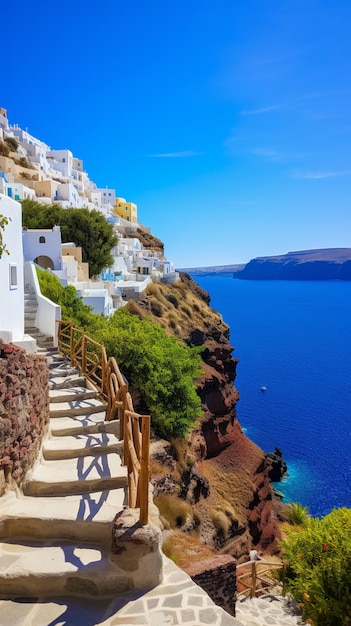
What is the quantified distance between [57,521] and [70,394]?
4.57 m

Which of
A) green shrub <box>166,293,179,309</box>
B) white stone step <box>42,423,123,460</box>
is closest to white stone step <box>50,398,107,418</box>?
white stone step <box>42,423,123,460</box>

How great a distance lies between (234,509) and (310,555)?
1439 cm

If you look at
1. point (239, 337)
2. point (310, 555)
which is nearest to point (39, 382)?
point (310, 555)

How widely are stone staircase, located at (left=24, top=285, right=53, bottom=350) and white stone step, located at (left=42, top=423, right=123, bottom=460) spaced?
6935 mm

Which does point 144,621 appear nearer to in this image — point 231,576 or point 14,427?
point 14,427

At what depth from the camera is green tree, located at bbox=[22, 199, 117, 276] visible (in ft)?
102

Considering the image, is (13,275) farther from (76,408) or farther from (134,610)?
(134,610)

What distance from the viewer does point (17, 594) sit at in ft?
14.5

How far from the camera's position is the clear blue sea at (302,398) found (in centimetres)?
3756

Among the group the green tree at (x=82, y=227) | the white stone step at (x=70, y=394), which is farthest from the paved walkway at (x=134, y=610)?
the green tree at (x=82, y=227)

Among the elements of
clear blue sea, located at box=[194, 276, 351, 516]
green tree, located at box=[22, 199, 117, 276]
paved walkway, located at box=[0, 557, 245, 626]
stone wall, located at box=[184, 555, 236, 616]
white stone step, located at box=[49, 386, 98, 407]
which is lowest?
clear blue sea, located at box=[194, 276, 351, 516]

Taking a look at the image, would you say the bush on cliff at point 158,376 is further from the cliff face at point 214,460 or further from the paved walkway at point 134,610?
the paved walkway at point 134,610

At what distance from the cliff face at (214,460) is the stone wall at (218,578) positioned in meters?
2.75

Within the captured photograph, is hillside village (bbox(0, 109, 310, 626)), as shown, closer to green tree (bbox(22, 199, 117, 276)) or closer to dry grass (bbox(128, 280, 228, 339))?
green tree (bbox(22, 199, 117, 276))
